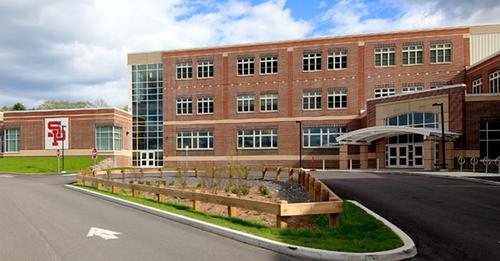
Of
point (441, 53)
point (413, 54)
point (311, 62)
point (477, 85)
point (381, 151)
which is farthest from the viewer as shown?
point (311, 62)

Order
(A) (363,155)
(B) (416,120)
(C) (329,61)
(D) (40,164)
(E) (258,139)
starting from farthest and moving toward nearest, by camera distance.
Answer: (D) (40,164), (E) (258,139), (C) (329,61), (A) (363,155), (B) (416,120)

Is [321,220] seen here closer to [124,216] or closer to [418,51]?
[124,216]

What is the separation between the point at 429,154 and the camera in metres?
35.9

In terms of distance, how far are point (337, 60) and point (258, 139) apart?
11747 mm

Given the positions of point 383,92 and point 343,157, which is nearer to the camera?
point 343,157

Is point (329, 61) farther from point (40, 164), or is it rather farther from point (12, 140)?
point (12, 140)

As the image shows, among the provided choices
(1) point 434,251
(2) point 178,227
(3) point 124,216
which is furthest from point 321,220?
(3) point 124,216

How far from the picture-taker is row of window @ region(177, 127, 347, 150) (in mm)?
48938

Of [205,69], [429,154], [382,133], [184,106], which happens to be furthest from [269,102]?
[429,154]

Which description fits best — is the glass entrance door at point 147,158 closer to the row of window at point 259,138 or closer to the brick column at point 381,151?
the row of window at point 259,138

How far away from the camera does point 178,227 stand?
11984 mm

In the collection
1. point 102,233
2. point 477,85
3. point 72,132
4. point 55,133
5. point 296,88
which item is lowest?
point 102,233

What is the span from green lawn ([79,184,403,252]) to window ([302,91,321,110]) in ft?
121

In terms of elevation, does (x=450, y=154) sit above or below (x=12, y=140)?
below
